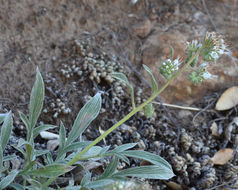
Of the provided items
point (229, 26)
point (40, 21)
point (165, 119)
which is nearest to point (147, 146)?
point (165, 119)

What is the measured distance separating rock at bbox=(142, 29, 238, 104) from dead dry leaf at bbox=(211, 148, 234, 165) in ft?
1.81

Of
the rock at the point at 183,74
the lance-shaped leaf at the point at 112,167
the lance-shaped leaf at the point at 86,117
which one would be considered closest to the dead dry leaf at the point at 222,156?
the rock at the point at 183,74

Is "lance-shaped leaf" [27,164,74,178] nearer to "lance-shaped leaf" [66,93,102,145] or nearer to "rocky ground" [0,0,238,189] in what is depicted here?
"lance-shaped leaf" [66,93,102,145]

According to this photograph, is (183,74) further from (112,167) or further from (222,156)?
(112,167)

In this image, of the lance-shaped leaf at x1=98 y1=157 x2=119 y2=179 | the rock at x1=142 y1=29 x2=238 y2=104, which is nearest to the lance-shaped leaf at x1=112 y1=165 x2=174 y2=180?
the lance-shaped leaf at x1=98 y1=157 x2=119 y2=179

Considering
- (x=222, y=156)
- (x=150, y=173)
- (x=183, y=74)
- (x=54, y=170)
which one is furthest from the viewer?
(x=183, y=74)

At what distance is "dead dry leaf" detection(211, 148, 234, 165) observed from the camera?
2.46 m

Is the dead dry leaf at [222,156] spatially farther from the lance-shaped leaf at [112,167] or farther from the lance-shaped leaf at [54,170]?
the lance-shaped leaf at [54,170]

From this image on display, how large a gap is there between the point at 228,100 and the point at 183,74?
1.42 feet

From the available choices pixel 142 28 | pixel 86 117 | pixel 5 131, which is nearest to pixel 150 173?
pixel 86 117

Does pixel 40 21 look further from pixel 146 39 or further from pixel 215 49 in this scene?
pixel 215 49

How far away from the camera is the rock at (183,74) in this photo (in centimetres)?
291

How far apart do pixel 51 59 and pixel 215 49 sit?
1.40 metres

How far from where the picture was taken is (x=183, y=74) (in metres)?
2.92
